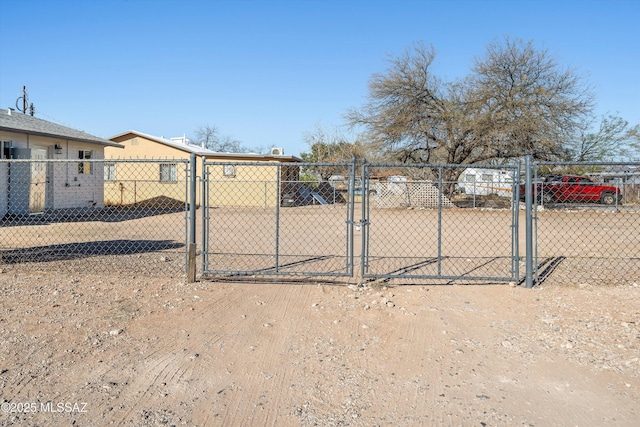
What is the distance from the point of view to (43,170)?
16.7 metres

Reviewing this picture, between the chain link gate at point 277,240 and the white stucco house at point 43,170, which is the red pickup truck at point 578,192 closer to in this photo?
the chain link gate at point 277,240

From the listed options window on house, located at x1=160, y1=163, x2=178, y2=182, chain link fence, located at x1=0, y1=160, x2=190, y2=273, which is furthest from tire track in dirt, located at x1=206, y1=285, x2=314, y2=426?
window on house, located at x1=160, y1=163, x2=178, y2=182

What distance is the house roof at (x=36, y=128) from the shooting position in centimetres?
1513

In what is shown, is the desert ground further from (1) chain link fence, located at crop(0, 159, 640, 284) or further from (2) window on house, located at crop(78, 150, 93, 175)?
(2) window on house, located at crop(78, 150, 93, 175)

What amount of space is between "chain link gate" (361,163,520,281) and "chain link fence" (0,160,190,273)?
3.23m

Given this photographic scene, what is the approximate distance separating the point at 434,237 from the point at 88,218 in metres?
10.9

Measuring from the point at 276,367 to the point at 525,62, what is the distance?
76.6ft

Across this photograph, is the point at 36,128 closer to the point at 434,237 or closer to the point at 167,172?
the point at 167,172

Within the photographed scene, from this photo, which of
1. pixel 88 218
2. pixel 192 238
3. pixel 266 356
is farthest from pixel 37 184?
pixel 266 356

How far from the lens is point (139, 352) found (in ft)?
13.2

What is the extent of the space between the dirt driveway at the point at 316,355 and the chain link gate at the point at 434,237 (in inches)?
36.4

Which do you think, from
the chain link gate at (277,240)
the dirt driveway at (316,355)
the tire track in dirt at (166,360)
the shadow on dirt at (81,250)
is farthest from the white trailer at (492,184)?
the tire track in dirt at (166,360)

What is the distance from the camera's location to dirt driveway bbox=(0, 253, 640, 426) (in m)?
3.12

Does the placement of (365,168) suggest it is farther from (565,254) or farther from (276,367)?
(565,254)
